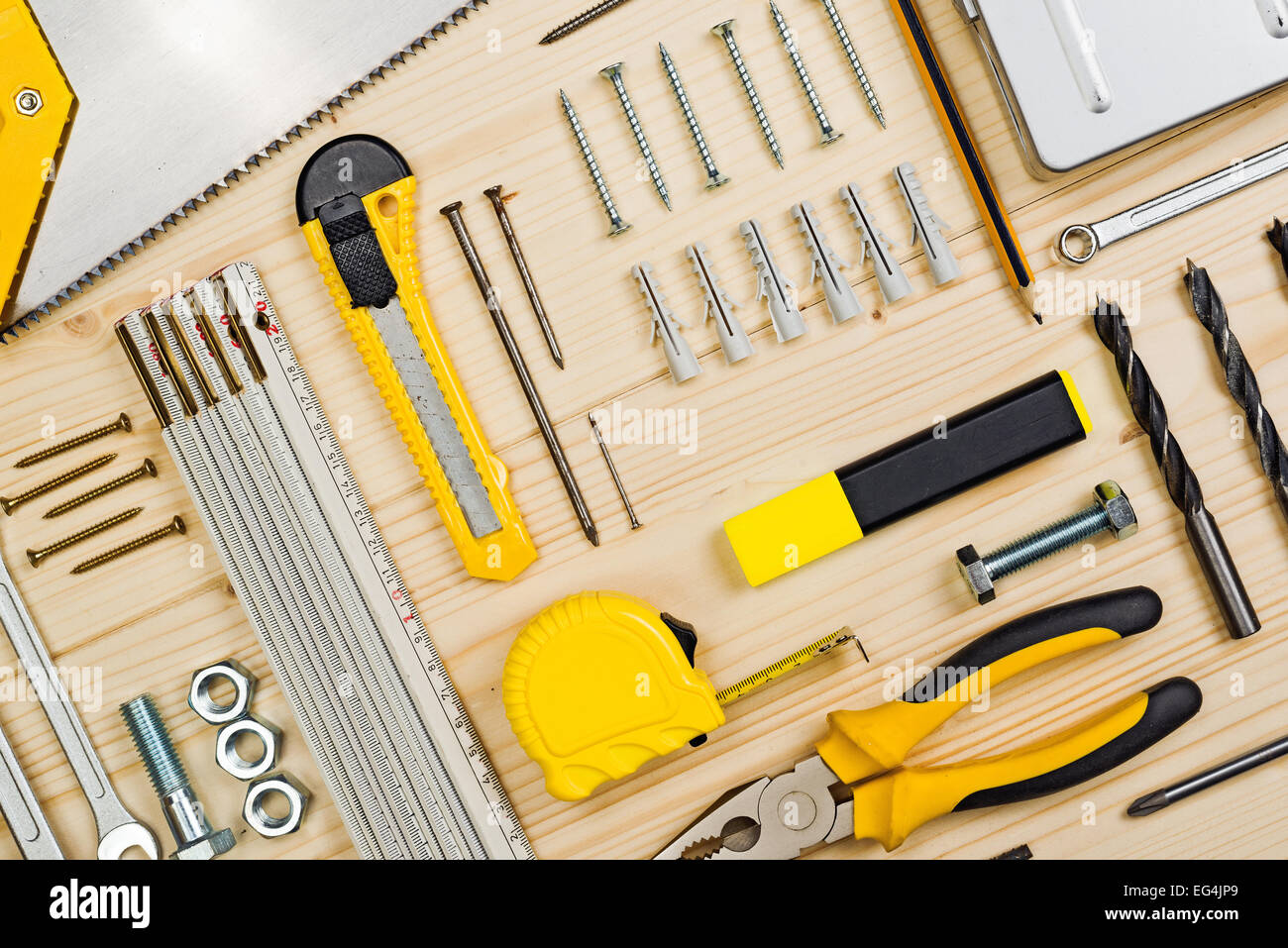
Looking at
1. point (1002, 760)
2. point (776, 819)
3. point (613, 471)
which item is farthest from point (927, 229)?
point (776, 819)

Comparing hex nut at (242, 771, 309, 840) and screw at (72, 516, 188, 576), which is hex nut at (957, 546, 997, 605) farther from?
screw at (72, 516, 188, 576)

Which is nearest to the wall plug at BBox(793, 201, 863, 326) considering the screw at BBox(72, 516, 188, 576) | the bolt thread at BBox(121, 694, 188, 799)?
the screw at BBox(72, 516, 188, 576)

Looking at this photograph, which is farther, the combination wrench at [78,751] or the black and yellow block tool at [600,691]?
the combination wrench at [78,751]

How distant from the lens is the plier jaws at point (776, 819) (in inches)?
54.4

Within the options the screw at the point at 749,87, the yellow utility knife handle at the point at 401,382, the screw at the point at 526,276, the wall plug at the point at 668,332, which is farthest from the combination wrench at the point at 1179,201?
the yellow utility knife handle at the point at 401,382

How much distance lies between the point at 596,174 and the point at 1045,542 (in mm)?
904

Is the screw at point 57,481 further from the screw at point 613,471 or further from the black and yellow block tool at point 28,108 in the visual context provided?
the screw at point 613,471

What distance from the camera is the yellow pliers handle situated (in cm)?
137

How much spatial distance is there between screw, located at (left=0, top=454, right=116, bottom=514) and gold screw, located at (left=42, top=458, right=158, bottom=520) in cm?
3

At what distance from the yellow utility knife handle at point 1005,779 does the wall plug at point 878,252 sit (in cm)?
73

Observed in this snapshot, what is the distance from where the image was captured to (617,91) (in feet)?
4.80

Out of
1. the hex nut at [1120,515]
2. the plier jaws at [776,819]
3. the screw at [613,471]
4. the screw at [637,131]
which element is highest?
the screw at [637,131]

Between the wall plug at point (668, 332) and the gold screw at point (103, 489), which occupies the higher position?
the gold screw at point (103, 489)

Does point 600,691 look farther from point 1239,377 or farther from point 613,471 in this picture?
point 1239,377
